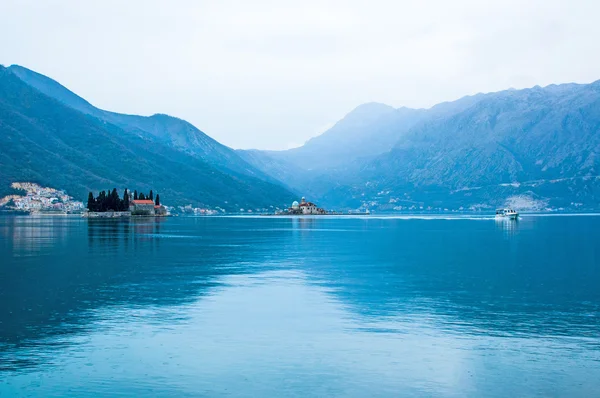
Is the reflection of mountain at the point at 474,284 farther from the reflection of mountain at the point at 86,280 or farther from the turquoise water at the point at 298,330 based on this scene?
the reflection of mountain at the point at 86,280

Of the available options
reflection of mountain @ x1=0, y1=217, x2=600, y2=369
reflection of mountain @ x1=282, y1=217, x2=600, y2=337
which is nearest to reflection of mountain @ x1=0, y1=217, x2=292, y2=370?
reflection of mountain @ x1=0, y1=217, x2=600, y2=369

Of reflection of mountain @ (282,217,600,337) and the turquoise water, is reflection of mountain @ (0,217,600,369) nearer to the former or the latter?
reflection of mountain @ (282,217,600,337)

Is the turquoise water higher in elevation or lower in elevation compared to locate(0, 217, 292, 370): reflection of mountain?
lower

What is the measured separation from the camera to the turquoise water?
89.9 ft

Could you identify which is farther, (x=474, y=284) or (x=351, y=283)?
(x=351, y=283)

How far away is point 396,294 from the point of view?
52.1 meters

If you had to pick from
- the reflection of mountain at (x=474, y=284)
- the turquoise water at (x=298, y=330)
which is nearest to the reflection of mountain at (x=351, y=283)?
the reflection of mountain at (x=474, y=284)

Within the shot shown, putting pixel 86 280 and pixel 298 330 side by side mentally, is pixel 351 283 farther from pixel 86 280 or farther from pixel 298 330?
pixel 86 280

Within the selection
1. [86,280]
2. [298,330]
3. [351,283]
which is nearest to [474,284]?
[351,283]

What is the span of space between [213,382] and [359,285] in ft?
105

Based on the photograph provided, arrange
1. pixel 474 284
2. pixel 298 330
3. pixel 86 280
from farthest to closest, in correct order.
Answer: pixel 86 280, pixel 474 284, pixel 298 330

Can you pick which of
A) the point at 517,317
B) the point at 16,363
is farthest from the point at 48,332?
the point at 517,317

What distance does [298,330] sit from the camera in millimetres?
38156

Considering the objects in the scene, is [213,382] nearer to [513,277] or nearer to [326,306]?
[326,306]
